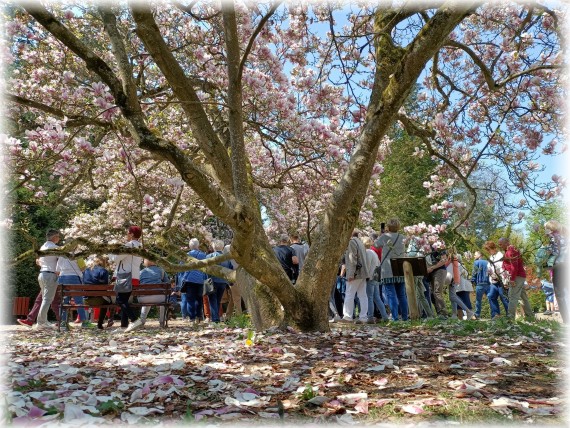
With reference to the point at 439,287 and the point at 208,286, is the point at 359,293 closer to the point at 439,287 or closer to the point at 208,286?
the point at 439,287

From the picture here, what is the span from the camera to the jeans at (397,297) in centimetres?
941

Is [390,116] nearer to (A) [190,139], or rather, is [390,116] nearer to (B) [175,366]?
(B) [175,366]

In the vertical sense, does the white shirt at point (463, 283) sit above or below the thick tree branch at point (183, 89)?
below

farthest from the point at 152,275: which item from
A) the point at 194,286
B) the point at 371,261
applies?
the point at 371,261

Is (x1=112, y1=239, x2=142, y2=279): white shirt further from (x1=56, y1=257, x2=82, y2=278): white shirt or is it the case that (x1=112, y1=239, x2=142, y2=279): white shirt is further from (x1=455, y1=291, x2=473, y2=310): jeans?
(x1=455, y1=291, x2=473, y2=310): jeans

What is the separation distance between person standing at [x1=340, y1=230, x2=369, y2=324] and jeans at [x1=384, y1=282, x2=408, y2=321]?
901 millimetres

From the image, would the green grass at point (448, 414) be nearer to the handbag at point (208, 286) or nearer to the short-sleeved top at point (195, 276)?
the short-sleeved top at point (195, 276)

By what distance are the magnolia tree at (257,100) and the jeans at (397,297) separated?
2.31 meters

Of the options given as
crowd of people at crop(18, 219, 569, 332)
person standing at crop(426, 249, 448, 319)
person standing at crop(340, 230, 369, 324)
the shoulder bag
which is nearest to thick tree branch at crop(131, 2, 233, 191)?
crowd of people at crop(18, 219, 569, 332)

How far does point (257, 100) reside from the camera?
8.54 meters

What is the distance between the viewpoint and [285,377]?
378 centimetres

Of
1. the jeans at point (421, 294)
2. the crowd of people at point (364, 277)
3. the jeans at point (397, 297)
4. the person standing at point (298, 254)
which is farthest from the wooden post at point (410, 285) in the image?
the person standing at point (298, 254)

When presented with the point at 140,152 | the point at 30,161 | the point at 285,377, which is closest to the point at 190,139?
the point at 140,152

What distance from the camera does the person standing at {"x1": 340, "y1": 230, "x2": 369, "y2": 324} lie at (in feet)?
28.5
